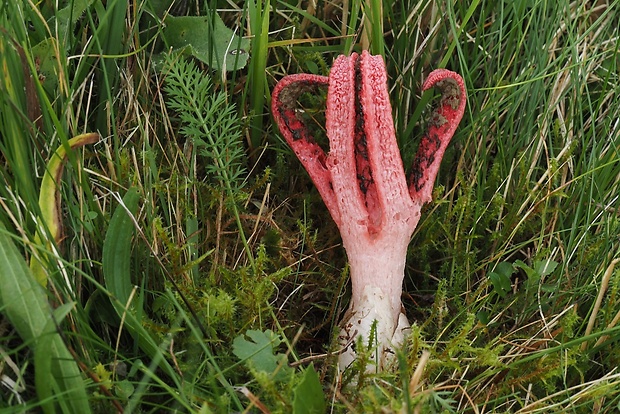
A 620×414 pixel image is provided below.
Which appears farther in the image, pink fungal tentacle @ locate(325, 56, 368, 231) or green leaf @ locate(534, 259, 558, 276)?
green leaf @ locate(534, 259, 558, 276)

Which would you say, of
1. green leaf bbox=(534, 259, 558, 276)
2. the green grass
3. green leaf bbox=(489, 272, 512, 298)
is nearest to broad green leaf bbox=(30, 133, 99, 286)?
the green grass

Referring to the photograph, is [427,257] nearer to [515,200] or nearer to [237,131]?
[515,200]

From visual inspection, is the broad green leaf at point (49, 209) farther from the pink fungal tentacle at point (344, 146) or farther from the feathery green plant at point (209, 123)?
the pink fungal tentacle at point (344, 146)

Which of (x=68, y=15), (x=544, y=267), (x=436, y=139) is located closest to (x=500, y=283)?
(x=544, y=267)

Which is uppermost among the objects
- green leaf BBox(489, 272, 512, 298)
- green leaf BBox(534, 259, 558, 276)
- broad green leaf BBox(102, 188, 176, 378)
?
broad green leaf BBox(102, 188, 176, 378)

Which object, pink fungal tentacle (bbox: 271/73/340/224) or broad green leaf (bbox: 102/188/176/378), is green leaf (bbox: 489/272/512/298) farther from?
broad green leaf (bbox: 102/188/176/378)
